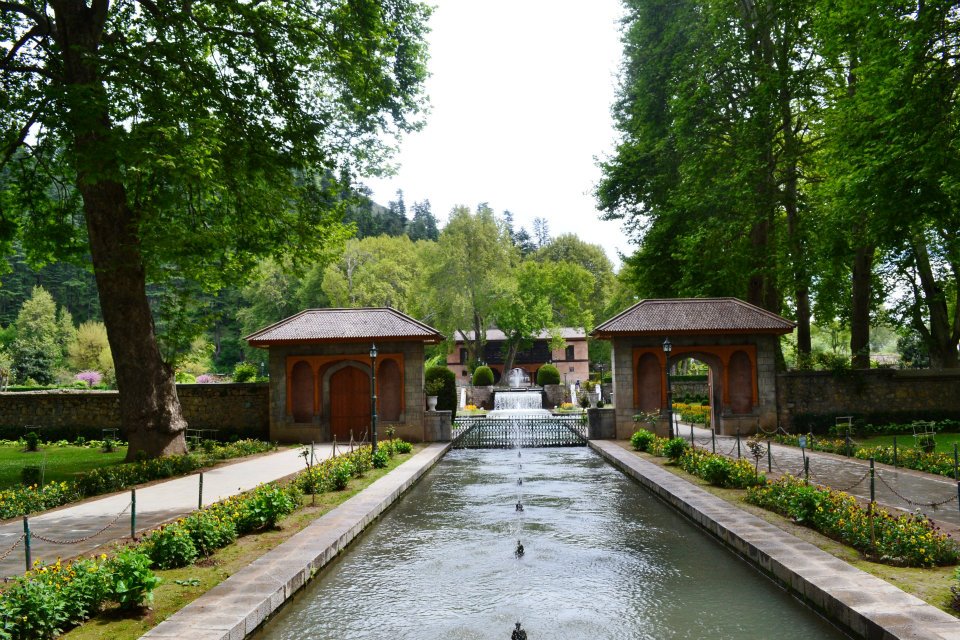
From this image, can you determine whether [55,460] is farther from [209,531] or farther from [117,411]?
[209,531]

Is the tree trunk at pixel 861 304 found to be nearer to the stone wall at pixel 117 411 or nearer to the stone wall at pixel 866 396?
the stone wall at pixel 866 396

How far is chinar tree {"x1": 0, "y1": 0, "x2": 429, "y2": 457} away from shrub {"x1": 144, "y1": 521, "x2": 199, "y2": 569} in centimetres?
840

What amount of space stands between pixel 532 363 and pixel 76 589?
6686cm

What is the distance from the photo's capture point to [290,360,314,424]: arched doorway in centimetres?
2670

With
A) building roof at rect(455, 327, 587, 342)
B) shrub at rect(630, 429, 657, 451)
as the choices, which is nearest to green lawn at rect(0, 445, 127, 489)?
shrub at rect(630, 429, 657, 451)

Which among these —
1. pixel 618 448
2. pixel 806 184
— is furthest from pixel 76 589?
pixel 806 184

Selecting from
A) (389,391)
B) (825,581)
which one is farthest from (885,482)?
(389,391)

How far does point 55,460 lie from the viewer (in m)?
21.1

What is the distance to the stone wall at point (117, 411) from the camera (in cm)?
2755

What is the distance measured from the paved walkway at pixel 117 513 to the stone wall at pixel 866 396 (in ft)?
62.0

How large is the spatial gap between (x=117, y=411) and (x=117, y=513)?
57.1 ft

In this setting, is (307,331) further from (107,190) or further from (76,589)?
(76,589)

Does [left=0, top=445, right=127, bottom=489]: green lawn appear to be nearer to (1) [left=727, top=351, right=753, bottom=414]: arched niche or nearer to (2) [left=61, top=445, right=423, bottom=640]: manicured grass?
(2) [left=61, top=445, right=423, bottom=640]: manicured grass

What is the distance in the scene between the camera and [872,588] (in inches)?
278
